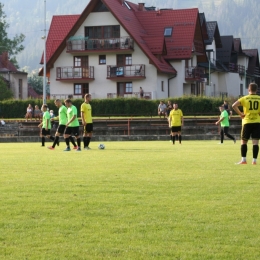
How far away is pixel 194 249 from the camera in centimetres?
791

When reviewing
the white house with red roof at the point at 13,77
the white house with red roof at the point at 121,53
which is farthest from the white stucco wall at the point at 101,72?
the white house with red roof at the point at 13,77

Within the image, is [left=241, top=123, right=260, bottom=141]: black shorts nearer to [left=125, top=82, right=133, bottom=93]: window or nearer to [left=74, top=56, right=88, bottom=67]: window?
[left=125, top=82, right=133, bottom=93]: window

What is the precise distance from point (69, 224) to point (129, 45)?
59842mm

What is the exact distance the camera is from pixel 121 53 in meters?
69.9

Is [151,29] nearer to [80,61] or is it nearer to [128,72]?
[128,72]

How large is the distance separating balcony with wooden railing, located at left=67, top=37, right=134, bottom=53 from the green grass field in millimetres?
53196

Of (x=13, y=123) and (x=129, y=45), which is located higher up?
(x=129, y=45)

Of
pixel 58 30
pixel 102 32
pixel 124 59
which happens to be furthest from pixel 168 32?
pixel 58 30

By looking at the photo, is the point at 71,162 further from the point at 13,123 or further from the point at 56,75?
the point at 56,75

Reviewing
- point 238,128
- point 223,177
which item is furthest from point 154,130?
point 223,177

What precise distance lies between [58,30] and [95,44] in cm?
731

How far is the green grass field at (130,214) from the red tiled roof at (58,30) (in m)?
58.8

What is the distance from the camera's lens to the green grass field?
7.93m

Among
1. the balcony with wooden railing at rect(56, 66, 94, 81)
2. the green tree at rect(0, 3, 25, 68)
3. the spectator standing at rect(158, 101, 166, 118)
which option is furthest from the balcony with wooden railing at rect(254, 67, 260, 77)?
the spectator standing at rect(158, 101, 166, 118)
